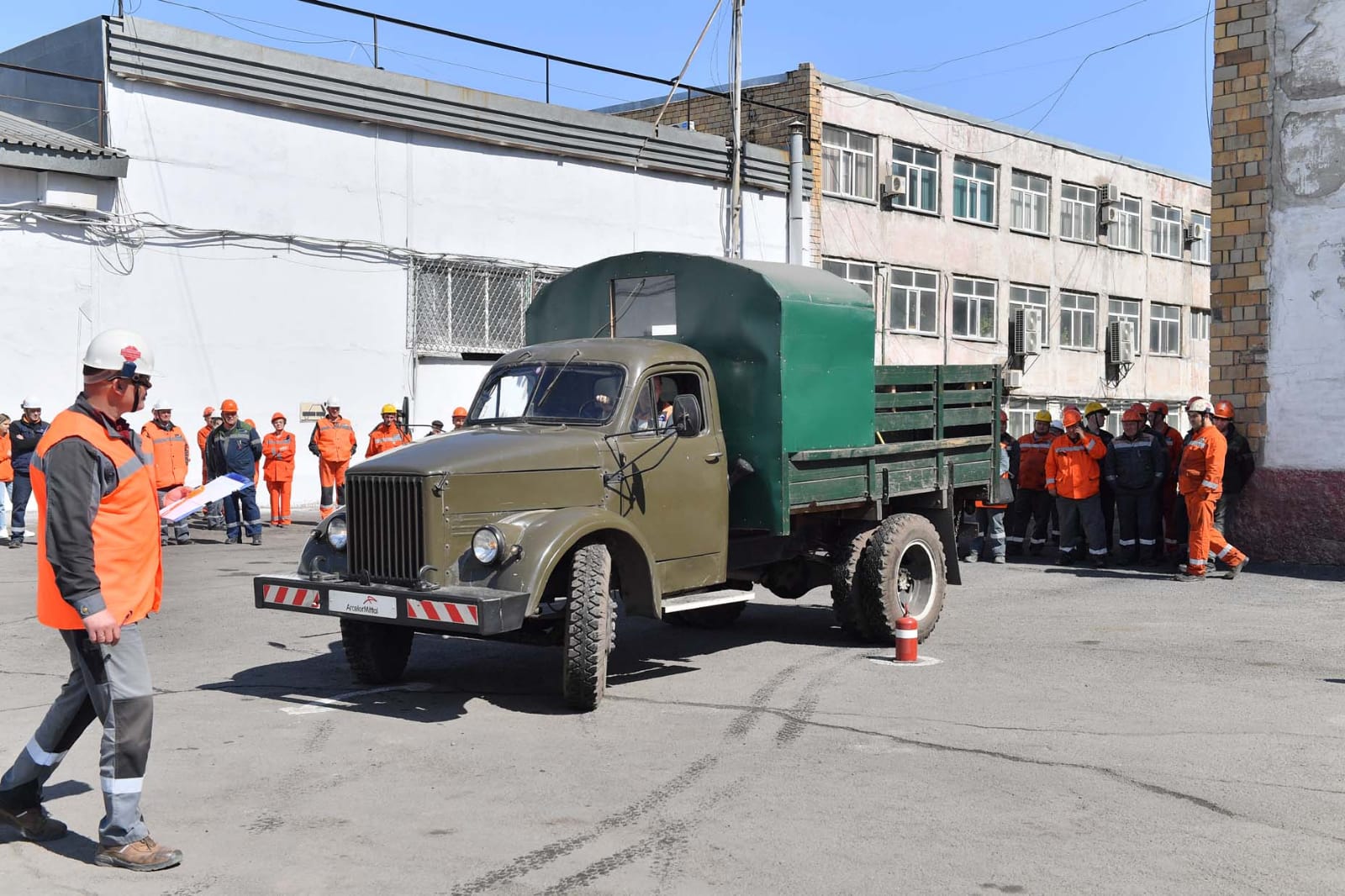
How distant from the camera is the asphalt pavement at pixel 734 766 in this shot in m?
5.13

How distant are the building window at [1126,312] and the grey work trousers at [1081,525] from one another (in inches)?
997

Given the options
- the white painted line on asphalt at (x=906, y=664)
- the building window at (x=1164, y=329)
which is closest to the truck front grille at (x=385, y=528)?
the white painted line on asphalt at (x=906, y=664)

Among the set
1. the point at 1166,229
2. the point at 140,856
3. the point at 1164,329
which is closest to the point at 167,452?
the point at 140,856

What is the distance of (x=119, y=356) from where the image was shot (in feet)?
17.2

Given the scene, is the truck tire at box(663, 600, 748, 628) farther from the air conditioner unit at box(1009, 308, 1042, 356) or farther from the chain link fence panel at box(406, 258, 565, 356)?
the air conditioner unit at box(1009, 308, 1042, 356)

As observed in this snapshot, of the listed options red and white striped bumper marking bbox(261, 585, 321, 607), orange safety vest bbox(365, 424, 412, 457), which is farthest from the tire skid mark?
orange safety vest bbox(365, 424, 412, 457)

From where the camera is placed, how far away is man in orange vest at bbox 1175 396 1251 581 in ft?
47.4

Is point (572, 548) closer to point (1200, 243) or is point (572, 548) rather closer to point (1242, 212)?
point (1242, 212)

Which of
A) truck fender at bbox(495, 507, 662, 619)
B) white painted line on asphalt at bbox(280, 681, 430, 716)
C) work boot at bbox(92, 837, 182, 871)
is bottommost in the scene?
white painted line on asphalt at bbox(280, 681, 430, 716)

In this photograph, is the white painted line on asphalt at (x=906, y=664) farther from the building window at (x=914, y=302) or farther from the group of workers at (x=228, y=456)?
the building window at (x=914, y=302)

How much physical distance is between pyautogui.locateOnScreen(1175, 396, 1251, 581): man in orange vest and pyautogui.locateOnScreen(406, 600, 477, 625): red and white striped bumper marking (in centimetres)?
978

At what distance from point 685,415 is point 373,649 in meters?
2.51

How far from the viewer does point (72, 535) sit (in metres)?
4.98

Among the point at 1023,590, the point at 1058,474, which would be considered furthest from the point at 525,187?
the point at 1023,590
